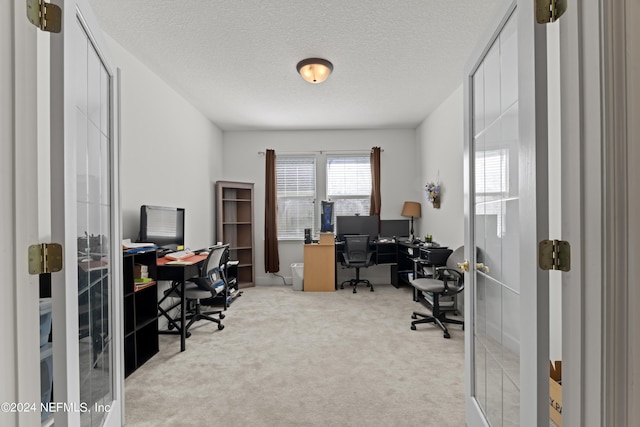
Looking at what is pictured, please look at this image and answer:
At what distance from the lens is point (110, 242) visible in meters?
1.55

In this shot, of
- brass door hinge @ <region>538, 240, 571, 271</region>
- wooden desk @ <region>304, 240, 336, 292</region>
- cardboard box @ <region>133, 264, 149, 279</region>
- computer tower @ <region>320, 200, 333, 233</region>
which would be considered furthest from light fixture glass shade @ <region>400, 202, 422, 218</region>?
brass door hinge @ <region>538, 240, 571, 271</region>

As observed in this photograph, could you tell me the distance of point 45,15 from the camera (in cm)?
87

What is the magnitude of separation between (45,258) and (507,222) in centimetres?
169

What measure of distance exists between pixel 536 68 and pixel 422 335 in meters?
2.70

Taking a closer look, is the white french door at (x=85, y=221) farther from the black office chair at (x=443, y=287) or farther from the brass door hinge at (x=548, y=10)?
the black office chair at (x=443, y=287)

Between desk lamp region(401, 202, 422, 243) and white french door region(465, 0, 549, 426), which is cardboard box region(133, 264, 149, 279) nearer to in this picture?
white french door region(465, 0, 549, 426)

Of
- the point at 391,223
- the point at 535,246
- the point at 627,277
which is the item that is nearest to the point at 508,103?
the point at 535,246

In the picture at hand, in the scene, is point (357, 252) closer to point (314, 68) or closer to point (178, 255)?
point (178, 255)

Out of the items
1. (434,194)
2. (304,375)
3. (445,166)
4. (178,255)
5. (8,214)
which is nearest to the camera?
(8,214)

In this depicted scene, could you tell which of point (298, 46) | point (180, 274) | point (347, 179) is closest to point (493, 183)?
point (298, 46)

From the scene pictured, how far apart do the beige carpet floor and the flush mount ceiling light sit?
267 cm

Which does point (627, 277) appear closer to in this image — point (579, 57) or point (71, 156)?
point (579, 57)

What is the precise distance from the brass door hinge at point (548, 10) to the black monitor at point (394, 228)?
14.3 ft

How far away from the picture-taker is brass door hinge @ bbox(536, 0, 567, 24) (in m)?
0.88
